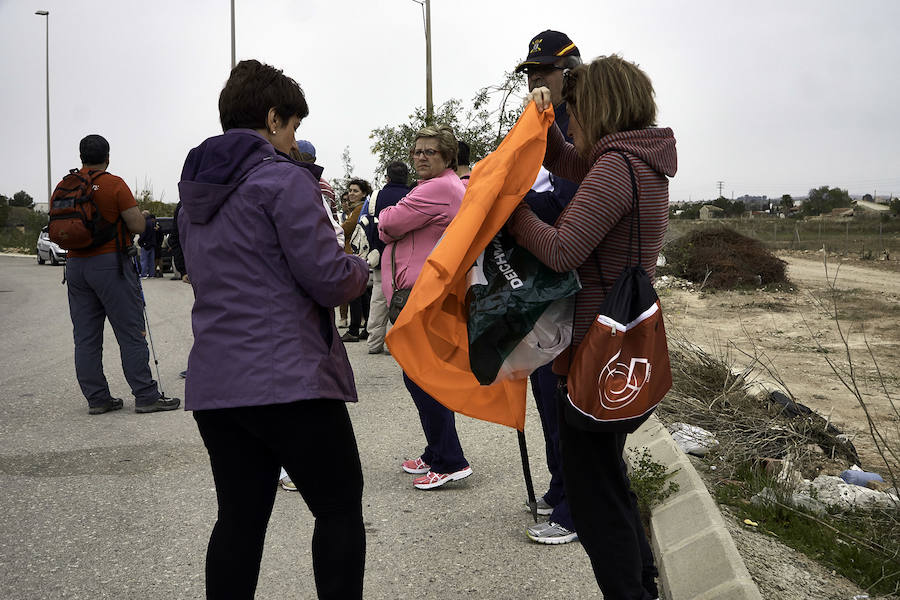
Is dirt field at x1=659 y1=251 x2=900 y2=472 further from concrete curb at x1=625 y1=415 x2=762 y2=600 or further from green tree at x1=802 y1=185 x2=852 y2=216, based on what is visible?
green tree at x1=802 y1=185 x2=852 y2=216

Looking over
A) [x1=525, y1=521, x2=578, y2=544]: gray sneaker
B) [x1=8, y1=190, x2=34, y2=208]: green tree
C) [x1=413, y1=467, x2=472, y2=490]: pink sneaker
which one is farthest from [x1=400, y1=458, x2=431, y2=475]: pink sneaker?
[x1=8, y1=190, x2=34, y2=208]: green tree

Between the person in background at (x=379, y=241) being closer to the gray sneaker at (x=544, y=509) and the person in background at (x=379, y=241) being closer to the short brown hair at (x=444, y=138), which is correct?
the short brown hair at (x=444, y=138)

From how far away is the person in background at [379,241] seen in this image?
23.7 feet

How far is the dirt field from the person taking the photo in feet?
24.7

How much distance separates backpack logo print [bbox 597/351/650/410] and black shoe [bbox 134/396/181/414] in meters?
5.19

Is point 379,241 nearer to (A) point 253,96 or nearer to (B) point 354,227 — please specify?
(B) point 354,227

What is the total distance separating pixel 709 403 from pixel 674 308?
35.9ft

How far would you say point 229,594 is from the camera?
2.62 metres

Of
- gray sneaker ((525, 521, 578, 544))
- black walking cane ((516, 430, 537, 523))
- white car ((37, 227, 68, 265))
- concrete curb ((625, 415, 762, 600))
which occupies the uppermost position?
black walking cane ((516, 430, 537, 523))

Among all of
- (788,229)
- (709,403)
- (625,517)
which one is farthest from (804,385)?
(788,229)

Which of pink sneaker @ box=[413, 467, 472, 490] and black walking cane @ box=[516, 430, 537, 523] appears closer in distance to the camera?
black walking cane @ box=[516, 430, 537, 523]

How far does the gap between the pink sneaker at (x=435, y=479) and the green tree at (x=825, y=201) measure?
75.8m

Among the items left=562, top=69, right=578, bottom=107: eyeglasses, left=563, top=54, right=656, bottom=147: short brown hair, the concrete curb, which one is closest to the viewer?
left=563, top=54, right=656, bottom=147: short brown hair

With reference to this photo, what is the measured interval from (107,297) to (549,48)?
4574 mm
